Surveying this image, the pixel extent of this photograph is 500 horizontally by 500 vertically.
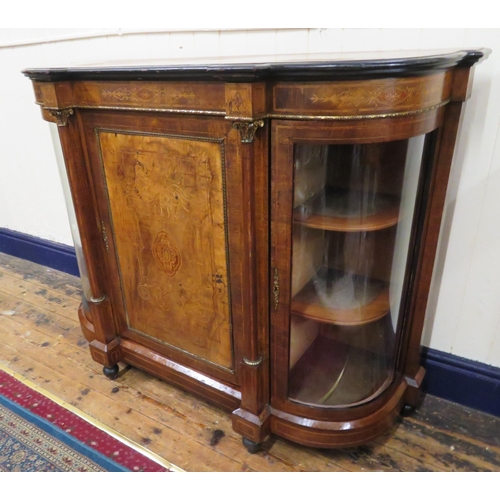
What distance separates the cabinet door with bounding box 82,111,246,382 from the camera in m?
1.03

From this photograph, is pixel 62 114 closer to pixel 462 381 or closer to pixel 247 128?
pixel 247 128

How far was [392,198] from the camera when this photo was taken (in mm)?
1051

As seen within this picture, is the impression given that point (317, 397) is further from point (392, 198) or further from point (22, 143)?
point (22, 143)

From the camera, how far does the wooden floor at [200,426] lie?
121 cm

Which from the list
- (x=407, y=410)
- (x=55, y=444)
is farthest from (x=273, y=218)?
(x=55, y=444)

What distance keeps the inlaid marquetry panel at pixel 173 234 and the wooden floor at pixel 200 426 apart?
0.77 ft

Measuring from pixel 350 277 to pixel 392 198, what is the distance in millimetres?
233

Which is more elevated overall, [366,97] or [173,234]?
[366,97]

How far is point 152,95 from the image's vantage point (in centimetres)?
102

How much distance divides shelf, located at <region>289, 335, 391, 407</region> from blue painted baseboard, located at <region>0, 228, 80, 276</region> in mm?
1504

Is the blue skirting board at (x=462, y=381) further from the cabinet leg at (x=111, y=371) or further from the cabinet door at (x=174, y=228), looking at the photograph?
the cabinet leg at (x=111, y=371)

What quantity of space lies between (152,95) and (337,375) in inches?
35.5

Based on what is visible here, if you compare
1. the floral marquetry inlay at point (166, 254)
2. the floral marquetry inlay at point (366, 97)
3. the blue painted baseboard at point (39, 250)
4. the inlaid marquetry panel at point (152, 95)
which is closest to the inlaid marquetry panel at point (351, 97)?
the floral marquetry inlay at point (366, 97)

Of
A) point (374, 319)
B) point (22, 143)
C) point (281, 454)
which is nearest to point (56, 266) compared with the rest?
point (22, 143)
